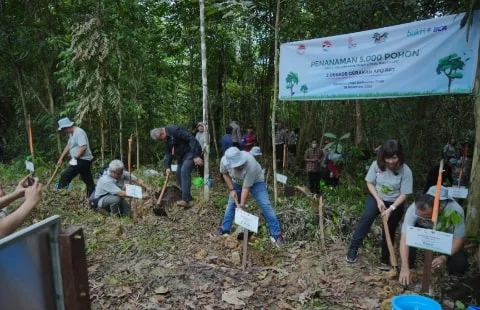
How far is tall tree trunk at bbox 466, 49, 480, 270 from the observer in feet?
13.4

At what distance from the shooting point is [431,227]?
3414mm

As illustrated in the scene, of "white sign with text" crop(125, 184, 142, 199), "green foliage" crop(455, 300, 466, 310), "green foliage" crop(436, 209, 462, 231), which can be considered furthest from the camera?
"white sign with text" crop(125, 184, 142, 199)

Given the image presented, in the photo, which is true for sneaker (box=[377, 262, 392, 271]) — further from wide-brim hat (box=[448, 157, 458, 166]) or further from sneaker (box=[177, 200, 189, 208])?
wide-brim hat (box=[448, 157, 458, 166])

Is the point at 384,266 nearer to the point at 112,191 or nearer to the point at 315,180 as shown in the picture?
the point at 112,191

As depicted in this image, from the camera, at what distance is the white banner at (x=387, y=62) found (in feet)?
13.7

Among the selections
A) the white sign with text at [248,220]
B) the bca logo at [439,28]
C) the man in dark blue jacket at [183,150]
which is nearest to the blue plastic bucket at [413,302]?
the white sign with text at [248,220]

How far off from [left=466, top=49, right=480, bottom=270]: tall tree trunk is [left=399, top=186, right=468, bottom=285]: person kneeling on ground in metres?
0.84

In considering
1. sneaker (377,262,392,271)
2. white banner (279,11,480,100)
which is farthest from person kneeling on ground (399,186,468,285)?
white banner (279,11,480,100)

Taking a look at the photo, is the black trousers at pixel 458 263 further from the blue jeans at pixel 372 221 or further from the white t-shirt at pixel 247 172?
the white t-shirt at pixel 247 172

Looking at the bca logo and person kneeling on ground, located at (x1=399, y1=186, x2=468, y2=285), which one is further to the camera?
the bca logo

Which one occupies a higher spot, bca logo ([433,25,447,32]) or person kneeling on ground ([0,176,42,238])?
bca logo ([433,25,447,32])

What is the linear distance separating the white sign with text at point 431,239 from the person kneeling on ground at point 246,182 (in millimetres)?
1992

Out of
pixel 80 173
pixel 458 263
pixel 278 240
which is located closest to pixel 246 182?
pixel 278 240

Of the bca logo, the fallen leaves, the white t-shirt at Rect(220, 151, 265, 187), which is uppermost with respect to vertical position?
the bca logo
